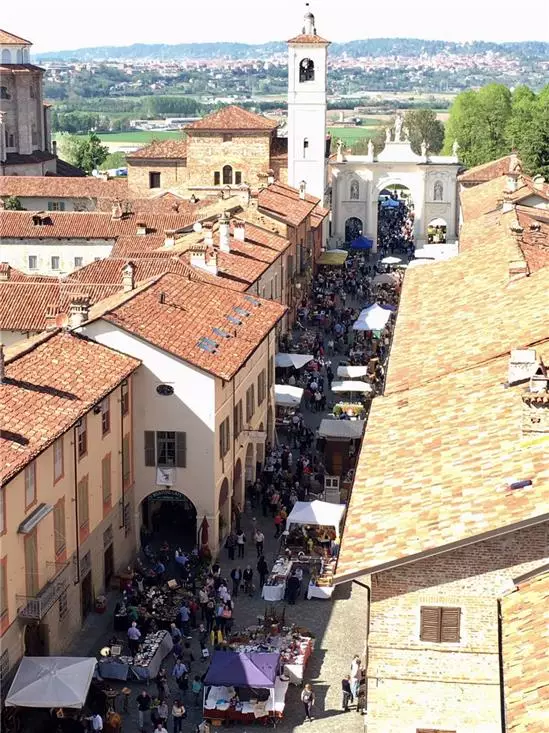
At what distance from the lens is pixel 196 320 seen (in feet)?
139

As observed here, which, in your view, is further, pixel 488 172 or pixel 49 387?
pixel 488 172

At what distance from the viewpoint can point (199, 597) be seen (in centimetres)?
3594

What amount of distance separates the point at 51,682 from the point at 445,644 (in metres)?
10.3

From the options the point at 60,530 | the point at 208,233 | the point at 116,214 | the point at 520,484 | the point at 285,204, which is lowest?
the point at 60,530

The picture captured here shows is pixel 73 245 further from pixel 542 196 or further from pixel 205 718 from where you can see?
pixel 205 718

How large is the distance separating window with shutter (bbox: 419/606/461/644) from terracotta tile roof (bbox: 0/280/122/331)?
27.3m

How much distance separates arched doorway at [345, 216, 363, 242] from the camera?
346ft

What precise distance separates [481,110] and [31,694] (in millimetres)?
110299

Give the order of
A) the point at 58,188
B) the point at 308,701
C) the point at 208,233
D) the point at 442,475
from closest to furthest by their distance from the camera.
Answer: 1. the point at 442,475
2. the point at 308,701
3. the point at 208,233
4. the point at 58,188

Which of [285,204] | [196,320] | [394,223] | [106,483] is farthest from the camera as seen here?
[394,223]

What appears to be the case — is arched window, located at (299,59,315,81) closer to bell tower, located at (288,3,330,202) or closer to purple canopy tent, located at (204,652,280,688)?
bell tower, located at (288,3,330,202)

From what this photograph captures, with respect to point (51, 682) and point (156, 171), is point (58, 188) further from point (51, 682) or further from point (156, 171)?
point (51, 682)

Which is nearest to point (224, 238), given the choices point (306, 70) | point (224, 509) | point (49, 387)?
point (224, 509)

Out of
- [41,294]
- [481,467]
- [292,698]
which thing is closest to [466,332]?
[292,698]
